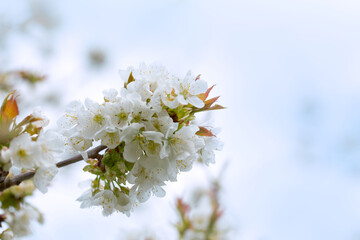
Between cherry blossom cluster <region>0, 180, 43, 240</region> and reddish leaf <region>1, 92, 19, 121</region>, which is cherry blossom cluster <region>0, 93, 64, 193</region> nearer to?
reddish leaf <region>1, 92, 19, 121</region>

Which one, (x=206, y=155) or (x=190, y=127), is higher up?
(x=190, y=127)

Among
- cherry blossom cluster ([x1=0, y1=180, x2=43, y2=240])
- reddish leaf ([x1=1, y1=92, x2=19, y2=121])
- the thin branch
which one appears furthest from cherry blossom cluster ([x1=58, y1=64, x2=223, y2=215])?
cherry blossom cluster ([x1=0, y1=180, x2=43, y2=240])

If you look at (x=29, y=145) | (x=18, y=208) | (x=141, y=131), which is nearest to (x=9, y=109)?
(x=29, y=145)

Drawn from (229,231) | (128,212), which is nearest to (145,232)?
(229,231)

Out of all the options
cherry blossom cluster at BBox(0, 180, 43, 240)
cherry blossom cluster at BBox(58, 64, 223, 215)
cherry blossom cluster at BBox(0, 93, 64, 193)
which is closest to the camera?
cherry blossom cluster at BBox(0, 93, 64, 193)

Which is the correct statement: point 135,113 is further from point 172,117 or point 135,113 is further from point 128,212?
point 128,212

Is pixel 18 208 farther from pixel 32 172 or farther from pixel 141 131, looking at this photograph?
pixel 141 131
